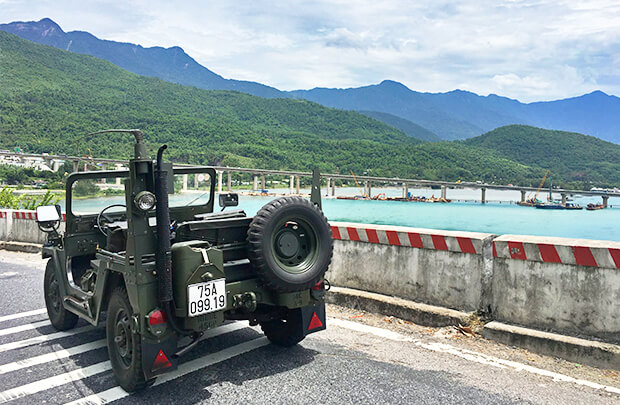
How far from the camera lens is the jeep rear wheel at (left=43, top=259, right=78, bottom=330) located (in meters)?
5.41

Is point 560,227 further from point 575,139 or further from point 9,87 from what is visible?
point 9,87

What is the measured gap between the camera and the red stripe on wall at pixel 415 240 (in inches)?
231

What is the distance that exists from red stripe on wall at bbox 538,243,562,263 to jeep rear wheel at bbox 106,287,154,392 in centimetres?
386

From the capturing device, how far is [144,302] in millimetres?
3635

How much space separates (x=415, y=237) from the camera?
590 centimetres

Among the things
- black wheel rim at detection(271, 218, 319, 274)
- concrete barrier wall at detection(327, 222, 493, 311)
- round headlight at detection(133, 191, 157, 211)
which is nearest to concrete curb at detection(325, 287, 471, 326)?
concrete barrier wall at detection(327, 222, 493, 311)

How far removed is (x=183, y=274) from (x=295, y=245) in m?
1.05

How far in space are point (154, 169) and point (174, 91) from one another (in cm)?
17476

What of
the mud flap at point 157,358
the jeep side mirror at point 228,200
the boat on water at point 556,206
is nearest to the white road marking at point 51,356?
the mud flap at point 157,358

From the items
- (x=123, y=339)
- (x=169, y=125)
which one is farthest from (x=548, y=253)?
(x=169, y=125)

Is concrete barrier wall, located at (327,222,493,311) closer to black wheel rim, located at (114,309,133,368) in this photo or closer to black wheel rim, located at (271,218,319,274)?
black wheel rim, located at (271,218,319,274)

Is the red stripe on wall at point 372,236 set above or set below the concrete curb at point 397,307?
above

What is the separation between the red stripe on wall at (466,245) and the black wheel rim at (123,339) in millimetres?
3592

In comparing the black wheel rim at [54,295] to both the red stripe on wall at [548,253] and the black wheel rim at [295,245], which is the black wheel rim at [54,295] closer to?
the black wheel rim at [295,245]
